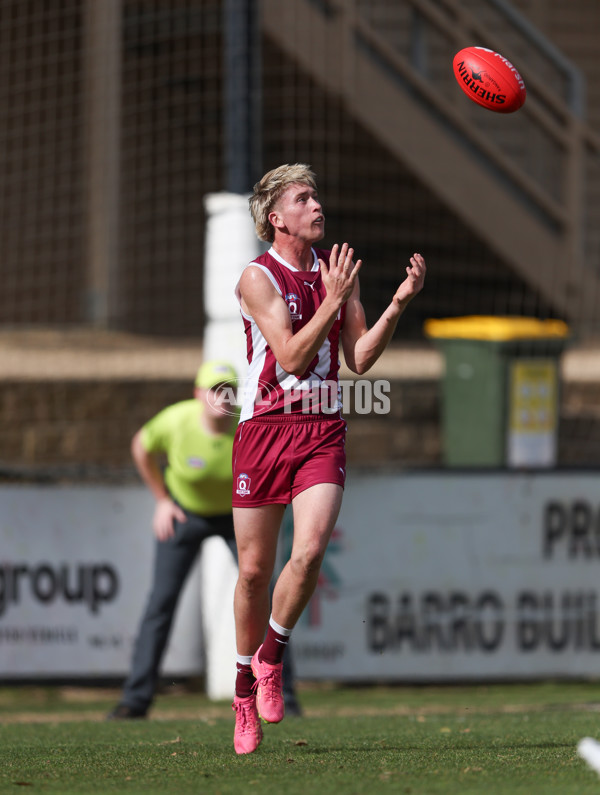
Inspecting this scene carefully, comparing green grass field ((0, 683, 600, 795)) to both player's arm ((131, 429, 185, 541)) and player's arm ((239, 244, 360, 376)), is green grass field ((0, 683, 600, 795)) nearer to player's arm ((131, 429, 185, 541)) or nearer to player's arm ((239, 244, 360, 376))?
player's arm ((131, 429, 185, 541))

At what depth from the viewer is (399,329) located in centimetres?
1358

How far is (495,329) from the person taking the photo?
10984 millimetres

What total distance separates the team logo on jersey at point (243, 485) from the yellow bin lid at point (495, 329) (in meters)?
6.18

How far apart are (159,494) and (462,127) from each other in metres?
5.86

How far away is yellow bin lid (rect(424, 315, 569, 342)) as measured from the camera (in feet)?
35.8

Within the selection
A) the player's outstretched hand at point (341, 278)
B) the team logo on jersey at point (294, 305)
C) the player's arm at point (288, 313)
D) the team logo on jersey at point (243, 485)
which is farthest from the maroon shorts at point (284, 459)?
the player's outstretched hand at point (341, 278)

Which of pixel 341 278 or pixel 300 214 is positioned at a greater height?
pixel 300 214

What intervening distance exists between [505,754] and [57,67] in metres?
10.1

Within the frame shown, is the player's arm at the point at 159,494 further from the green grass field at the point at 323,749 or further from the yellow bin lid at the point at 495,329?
the yellow bin lid at the point at 495,329

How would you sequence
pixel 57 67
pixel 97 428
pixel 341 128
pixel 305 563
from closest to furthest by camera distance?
pixel 305 563 < pixel 97 428 < pixel 341 128 < pixel 57 67

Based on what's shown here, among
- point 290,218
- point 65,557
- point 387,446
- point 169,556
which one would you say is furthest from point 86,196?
point 290,218

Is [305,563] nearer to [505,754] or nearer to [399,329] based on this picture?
[505,754]

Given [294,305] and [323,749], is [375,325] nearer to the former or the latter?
[294,305]

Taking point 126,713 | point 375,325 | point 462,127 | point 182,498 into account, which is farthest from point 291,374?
point 462,127
